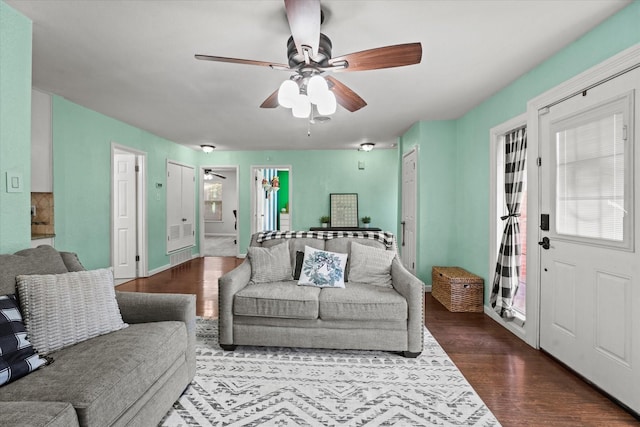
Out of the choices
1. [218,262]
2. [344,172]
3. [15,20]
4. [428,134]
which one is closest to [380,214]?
[344,172]

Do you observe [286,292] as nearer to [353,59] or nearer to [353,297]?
[353,297]

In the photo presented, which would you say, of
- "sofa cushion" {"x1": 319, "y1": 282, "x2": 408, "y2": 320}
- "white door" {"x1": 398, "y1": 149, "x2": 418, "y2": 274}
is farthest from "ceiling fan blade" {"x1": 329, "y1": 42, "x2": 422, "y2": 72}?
"white door" {"x1": 398, "y1": 149, "x2": 418, "y2": 274}

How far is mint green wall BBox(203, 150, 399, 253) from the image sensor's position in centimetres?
695

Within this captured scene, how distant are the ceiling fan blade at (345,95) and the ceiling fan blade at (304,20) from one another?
0.60m

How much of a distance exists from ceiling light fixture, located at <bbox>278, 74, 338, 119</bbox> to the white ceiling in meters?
0.44

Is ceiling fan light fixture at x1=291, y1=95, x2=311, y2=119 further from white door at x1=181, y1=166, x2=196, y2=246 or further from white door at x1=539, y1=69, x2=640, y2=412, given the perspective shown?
white door at x1=181, y1=166, x2=196, y2=246

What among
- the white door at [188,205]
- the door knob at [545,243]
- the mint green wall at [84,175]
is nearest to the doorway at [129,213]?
the mint green wall at [84,175]

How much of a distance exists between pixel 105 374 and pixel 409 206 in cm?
449

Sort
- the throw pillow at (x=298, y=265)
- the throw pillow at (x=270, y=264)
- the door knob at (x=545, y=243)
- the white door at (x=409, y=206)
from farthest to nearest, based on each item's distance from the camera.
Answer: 1. the white door at (x=409, y=206)
2. the throw pillow at (x=298, y=265)
3. the throw pillow at (x=270, y=264)
4. the door knob at (x=545, y=243)

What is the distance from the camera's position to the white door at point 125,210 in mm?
5039

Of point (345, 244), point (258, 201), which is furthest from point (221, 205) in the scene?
point (345, 244)

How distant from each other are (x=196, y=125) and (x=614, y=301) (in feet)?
16.4

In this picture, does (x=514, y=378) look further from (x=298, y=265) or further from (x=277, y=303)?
(x=298, y=265)

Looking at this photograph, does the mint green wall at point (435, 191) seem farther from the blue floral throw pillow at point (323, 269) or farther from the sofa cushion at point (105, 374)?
the sofa cushion at point (105, 374)
